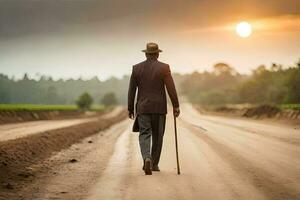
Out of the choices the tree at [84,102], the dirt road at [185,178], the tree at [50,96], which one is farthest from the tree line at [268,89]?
the dirt road at [185,178]

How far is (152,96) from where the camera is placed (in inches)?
446

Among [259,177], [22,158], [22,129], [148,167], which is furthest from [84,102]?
[259,177]

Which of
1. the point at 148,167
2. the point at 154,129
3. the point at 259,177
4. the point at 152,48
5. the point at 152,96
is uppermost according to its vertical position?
the point at 152,48

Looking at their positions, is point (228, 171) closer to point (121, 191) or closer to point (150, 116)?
point (150, 116)

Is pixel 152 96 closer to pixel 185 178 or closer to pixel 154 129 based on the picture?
pixel 154 129

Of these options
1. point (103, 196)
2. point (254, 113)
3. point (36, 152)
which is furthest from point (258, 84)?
point (103, 196)

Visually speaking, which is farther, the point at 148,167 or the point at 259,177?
the point at 148,167

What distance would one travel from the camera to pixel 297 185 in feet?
29.4

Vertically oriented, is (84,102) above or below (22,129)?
above

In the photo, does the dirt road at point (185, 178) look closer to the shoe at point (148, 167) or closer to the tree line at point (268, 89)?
the shoe at point (148, 167)

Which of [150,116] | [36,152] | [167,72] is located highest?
[167,72]

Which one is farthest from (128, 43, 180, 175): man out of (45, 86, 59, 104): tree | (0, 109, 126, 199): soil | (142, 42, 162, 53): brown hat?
(45, 86, 59, 104): tree

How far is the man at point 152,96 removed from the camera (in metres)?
11.3

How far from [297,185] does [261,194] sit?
1.03m
